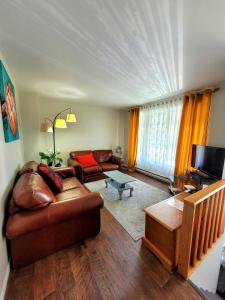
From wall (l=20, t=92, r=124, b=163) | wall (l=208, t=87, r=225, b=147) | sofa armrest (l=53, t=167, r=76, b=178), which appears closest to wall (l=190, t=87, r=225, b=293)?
wall (l=208, t=87, r=225, b=147)

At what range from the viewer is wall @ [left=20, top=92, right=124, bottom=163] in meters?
3.46

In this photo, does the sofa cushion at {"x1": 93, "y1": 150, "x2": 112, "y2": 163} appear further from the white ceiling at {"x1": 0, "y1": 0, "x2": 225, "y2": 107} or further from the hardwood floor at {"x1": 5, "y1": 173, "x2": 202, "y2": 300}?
the hardwood floor at {"x1": 5, "y1": 173, "x2": 202, "y2": 300}

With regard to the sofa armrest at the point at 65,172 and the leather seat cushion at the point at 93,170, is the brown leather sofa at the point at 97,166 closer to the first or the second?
the leather seat cushion at the point at 93,170

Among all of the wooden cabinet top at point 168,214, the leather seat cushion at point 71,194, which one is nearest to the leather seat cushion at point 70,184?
the leather seat cushion at point 71,194

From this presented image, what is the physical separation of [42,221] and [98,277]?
0.78 meters

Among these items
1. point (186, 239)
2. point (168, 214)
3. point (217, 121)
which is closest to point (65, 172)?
point (168, 214)

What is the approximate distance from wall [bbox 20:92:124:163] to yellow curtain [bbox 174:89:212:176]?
103 inches

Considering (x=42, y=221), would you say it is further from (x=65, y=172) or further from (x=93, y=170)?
(x=93, y=170)

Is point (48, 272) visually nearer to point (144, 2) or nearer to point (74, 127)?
point (144, 2)

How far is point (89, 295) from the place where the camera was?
116cm

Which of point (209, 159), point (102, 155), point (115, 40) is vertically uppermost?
point (115, 40)

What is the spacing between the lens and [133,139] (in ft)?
15.6

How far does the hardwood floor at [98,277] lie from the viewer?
1163 millimetres

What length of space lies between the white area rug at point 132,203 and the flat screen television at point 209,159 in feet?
3.15
